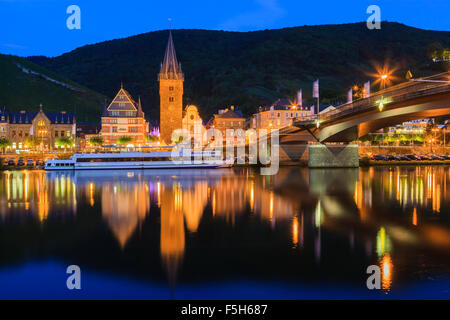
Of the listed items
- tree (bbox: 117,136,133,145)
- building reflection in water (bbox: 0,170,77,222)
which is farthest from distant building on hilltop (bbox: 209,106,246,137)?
building reflection in water (bbox: 0,170,77,222)

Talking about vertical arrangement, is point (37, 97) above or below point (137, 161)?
above

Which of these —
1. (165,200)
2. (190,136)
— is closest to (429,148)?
(190,136)

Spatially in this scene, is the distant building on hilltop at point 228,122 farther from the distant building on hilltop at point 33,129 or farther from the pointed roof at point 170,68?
the distant building on hilltop at point 33,129

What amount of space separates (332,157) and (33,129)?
270 ft

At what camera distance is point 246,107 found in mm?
178250

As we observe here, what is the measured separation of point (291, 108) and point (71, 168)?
56.7 metres

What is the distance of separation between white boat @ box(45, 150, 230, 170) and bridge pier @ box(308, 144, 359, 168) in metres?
14.6

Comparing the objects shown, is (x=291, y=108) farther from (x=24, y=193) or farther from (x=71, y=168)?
(x=24, y=193)

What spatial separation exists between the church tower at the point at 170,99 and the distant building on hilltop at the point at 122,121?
892 centimetres

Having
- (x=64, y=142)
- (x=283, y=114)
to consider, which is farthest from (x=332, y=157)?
(x=64, y=142)

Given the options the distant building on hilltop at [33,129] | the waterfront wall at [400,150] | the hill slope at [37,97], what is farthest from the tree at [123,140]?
the hill slope at [37,97]

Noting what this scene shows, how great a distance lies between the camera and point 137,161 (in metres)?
75.6

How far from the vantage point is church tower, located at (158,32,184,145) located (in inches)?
4483

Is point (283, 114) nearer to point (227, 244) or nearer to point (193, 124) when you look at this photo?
point (193, 124)
